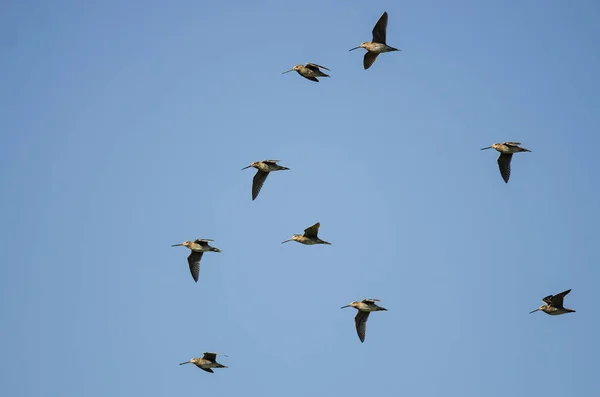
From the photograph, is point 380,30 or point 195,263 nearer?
point 380,30

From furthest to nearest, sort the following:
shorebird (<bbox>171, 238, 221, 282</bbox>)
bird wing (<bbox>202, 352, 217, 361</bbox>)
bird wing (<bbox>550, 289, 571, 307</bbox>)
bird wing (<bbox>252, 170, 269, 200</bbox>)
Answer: shorebird (<bbox>171, 238, 221, 282</bbox>) < bird wing (<bbox>252, 170, 269, 200</bbox>) < bird wing (<bbox>202, 352, 217, 361</bbox>) < bird wing (<bbox>550, 289, 571, 307</bbox>)

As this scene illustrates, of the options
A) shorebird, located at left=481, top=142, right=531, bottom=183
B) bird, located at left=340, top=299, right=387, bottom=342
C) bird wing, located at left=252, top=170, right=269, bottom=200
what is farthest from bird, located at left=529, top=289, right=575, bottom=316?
bird wing, located at left=252, top=170, right=269, bottom=200

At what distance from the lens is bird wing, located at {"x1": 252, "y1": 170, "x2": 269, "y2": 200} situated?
50156 millimetres

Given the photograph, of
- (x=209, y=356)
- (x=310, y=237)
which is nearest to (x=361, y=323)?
(x=310, y=237)

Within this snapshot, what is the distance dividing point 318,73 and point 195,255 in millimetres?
11809

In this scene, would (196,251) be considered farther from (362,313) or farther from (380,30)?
(380,30)

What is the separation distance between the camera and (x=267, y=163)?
1950 inches

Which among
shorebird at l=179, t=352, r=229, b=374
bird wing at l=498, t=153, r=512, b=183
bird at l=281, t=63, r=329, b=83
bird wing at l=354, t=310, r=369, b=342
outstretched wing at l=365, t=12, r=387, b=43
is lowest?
shorebird at l=179, t=352, r=229, b=374

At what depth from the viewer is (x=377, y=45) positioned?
48.2m

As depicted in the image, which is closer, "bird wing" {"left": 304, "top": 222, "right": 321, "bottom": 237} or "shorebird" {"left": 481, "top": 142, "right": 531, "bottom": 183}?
"bird wing" {"left": 304, "top": 222, "right": 321, "bottom": 237}

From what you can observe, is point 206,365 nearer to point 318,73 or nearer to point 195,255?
point 195,255

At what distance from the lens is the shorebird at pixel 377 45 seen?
156ft

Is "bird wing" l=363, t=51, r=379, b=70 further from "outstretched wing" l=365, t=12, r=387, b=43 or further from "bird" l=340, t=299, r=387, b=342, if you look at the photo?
"bird" l=340, t=299, r=387, b=342

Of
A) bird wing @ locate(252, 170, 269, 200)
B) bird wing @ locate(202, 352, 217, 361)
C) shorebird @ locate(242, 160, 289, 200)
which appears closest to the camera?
bird wing @ locate(202, 352, 217, 361)
